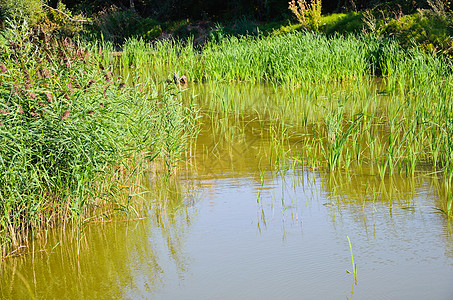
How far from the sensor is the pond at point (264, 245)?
3.21m

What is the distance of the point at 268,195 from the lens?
187 inches

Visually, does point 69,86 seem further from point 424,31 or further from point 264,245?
point 424,31

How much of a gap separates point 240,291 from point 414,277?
0.96 meters

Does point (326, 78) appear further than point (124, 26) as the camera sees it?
No

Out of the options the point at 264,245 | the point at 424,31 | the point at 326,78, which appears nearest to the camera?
the point at 264,245

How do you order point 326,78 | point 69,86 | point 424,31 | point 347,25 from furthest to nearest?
point 347,25, point 424,31, point 326,78, point 69,86

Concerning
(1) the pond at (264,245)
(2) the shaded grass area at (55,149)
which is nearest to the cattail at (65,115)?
(2) the shaded grass area at (55,149)

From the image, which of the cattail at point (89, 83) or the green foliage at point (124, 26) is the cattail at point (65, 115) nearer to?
the cattail at point (89, 83)

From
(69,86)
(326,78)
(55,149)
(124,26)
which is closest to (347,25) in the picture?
(326,78)

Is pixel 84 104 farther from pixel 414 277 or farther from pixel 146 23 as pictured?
pixel 146 23

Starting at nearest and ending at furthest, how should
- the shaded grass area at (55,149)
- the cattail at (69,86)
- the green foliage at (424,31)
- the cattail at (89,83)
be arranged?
the shaded grass area at (55,149), the cattail at (69,86), the cattail at (89,83), the green foliage at (424,31)

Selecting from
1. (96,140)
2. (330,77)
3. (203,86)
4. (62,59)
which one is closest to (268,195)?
(96,140)

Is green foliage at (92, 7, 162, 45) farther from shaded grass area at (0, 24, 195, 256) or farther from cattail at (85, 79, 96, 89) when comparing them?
shaded grass area at (0, 24, 195, 256)

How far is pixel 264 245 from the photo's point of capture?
3742 millimetres
